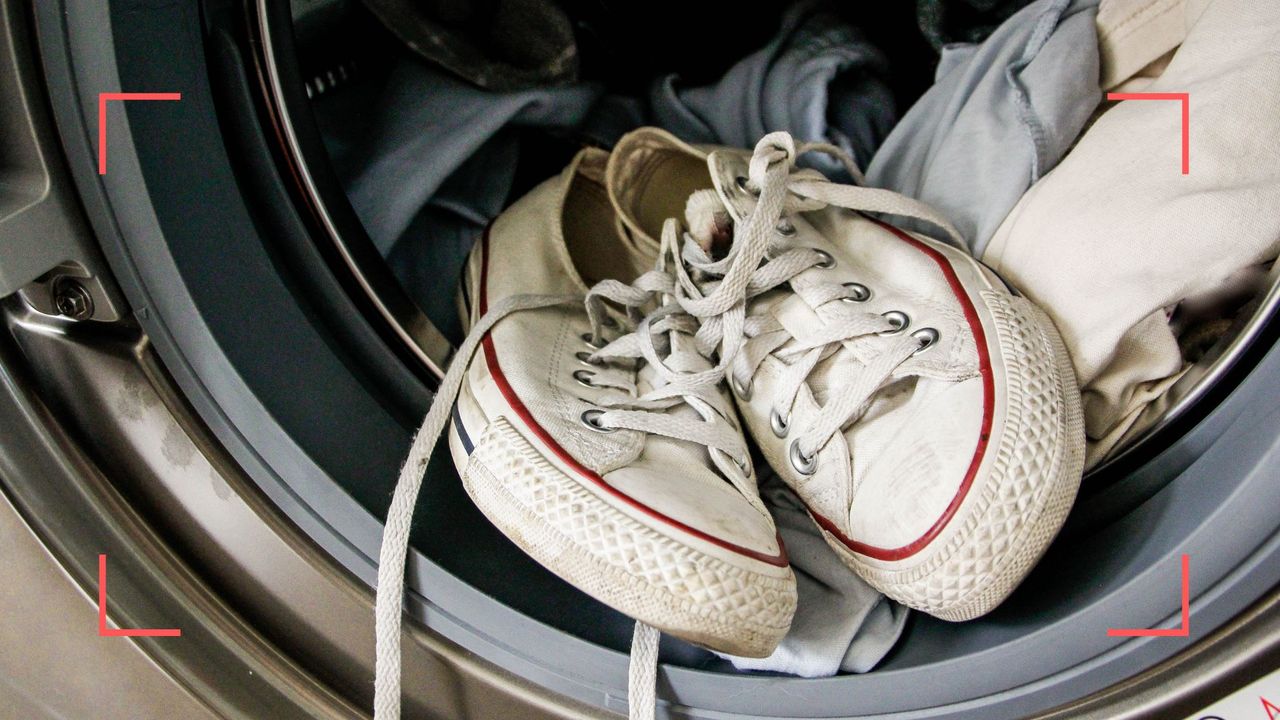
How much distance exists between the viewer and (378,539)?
50cm

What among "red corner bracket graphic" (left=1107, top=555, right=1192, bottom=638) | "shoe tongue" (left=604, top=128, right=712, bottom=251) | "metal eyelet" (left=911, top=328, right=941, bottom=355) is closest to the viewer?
"red corner bracket graphic" (left=1107, top=555, right=1192, bottom=638)

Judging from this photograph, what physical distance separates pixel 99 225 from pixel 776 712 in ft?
1.48

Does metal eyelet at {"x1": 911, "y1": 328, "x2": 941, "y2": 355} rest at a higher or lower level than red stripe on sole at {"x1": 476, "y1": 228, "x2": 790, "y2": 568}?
higher

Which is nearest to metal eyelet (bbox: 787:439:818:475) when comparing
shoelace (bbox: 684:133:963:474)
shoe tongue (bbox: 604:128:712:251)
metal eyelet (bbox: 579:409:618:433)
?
shoelace (bbox: 684:133:963:474)

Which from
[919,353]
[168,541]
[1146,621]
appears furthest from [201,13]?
[1146,621]

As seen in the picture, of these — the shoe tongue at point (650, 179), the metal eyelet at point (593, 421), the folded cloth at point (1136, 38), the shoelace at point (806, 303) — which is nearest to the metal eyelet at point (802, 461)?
the shoelace at point (806, 303)

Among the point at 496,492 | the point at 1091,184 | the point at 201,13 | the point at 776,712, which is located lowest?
the point at 776,712

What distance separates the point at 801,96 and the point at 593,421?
391 mm

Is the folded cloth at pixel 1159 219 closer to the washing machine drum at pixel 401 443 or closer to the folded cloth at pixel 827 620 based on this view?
the washing machine drum at pixel 401 443

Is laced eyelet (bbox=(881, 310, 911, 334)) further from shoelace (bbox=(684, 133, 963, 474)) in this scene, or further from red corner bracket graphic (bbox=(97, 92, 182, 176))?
red corner bracket graphic (bbox=(97, 92, 182, 176))

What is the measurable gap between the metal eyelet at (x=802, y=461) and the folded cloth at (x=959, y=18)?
400 mm

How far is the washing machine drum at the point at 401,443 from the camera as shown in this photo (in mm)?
406

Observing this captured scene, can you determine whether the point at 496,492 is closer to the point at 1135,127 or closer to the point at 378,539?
the point at 378,539

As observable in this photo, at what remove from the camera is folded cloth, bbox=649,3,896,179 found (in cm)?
74
